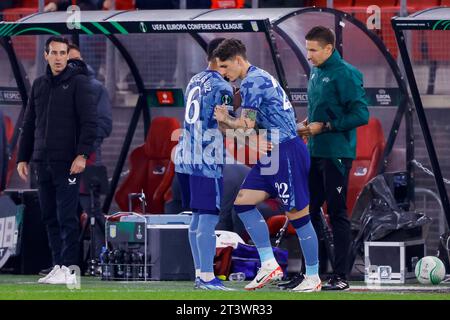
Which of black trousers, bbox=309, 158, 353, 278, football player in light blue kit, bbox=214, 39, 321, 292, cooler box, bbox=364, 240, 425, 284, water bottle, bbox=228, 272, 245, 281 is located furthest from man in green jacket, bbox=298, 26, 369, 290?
water bottle, bbox=228, 272, 245, 281

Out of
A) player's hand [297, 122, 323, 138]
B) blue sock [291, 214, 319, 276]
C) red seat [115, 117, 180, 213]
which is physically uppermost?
player's hand [297, 122, 323, 138]

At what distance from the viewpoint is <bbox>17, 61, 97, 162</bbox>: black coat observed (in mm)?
15359

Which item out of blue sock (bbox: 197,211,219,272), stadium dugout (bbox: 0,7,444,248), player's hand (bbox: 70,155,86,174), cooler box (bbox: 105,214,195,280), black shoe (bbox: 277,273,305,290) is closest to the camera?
blue sock (bbox: 197,211,219,272)

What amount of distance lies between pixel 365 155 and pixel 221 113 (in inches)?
137

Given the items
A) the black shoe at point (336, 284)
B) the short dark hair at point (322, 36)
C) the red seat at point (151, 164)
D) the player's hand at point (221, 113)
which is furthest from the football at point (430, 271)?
the red seat at point (151, 164)

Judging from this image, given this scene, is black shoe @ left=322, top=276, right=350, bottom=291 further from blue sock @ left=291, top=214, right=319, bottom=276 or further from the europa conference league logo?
the europa conference league logo

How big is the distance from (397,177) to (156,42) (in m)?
3.50

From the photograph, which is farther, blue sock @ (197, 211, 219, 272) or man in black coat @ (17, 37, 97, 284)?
man in black coat @ (17, 37, 97, 284)

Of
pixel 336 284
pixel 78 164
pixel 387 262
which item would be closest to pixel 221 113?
pixel 336 284

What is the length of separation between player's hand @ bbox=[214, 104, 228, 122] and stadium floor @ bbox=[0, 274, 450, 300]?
1387 millimetres

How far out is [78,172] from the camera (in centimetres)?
1532

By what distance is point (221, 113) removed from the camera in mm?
13469

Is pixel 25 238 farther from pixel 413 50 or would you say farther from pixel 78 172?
pixel 413 50
